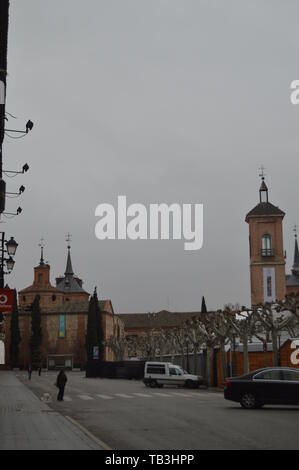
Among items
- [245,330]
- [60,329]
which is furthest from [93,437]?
[60,329]

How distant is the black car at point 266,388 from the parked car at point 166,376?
20.5m

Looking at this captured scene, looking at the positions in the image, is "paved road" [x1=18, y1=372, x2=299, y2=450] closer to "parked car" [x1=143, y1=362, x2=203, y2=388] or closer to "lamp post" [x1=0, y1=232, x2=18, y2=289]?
"lamp post" [x1=0, y1=232, x2=18, y2=289]

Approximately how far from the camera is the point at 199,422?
18156 millimetres

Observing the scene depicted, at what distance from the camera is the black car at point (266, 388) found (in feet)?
72.4

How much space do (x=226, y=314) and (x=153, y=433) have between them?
2464 cm

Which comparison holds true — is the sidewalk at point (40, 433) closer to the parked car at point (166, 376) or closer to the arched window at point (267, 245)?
the parked car at point (166, 376)

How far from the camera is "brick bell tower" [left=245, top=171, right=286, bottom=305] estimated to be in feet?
292

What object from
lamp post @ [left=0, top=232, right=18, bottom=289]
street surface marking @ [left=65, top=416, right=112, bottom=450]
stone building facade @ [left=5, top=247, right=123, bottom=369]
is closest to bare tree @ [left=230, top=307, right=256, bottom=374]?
lamp post @ [left=0, top=232, right=18, bottom=289]

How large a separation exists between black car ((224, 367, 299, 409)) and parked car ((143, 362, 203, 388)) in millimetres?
20519

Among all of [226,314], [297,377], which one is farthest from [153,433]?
[226,314]

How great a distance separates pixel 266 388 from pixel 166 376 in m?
22.5

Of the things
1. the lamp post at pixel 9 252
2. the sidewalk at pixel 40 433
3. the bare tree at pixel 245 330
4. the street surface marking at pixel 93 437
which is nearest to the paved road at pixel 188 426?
the street surface marking at pixel 93 437

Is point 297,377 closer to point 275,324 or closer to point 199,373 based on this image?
point 275,324
